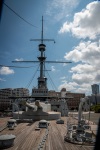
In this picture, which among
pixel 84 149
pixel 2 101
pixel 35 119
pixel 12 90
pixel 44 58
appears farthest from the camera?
pixel 12 90

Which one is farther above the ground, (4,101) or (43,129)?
(4,101)

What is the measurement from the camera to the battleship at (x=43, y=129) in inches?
449

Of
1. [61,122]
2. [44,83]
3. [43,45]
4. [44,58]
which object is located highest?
[43,45]

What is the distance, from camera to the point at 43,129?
18797mm

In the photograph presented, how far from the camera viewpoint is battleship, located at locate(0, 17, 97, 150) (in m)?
11.4

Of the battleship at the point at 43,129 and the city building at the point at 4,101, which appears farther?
the city building at the point at 4,101

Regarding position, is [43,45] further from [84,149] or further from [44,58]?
[84,149]

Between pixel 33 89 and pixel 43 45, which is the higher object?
pixel 43 45

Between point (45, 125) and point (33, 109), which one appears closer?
point (45, 125)

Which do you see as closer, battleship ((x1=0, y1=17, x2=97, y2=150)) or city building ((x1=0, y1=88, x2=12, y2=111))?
battleship ((x1=0, y1=17, x2=97, y2=150))

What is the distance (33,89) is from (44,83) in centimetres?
334

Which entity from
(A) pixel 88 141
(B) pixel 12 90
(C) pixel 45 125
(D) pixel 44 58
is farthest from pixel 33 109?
(B) pixel 12 90

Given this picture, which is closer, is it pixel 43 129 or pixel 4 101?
pixel 43 129

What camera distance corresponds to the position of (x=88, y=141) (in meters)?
12.2
